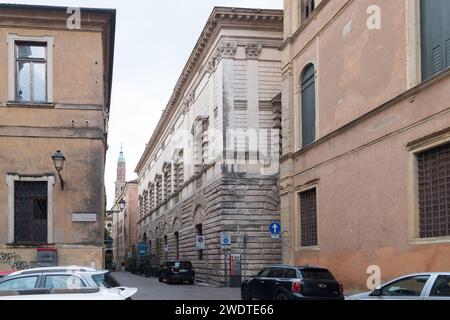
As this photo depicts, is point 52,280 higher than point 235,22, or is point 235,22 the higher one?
point 235,22

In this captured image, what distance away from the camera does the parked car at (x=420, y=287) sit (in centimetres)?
1046

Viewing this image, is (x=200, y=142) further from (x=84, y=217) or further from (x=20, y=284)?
(x=20, y=284)

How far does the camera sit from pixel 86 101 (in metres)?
20.9

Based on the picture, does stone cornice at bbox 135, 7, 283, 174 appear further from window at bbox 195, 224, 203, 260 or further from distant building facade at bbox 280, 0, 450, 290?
window at bbox 195, 224, 203, 260

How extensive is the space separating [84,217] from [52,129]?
317 centimetres

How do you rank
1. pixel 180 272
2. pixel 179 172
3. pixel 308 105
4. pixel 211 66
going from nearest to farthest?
pixel 308 105 < pixel 211 66 < pixel 180 272 < pixel 179 172

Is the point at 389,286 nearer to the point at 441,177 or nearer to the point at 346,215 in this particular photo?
the point at 441,177

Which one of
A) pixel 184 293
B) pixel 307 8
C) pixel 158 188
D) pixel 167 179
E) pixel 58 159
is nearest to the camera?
pixel 58 159

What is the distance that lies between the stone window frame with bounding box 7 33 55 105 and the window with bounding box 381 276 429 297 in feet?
43.7

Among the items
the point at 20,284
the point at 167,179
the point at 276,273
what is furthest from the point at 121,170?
the point at 20,284

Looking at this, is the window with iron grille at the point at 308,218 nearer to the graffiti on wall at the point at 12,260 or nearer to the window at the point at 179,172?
the graffiti on wall at the point at 12,260

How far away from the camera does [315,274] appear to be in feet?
57.8
